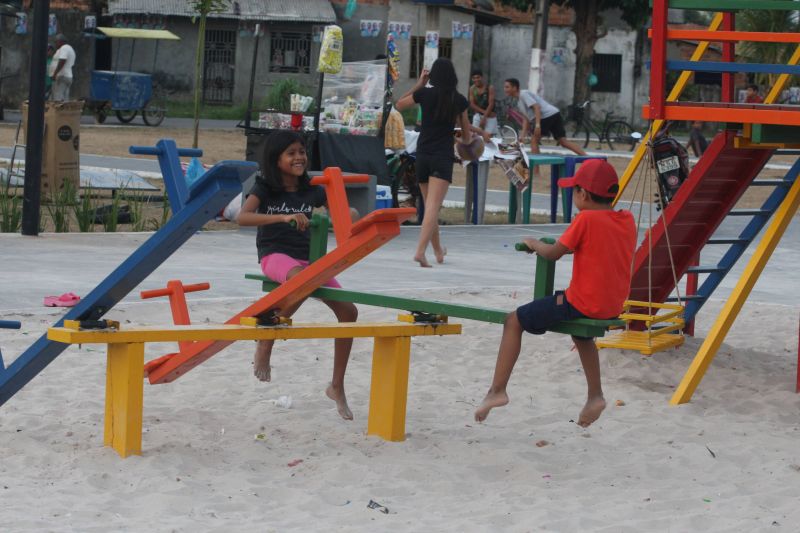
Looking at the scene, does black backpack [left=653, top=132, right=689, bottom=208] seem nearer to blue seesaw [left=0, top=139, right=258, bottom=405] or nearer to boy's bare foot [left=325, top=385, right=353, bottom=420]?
boy's bare foot [left=325, top=385, right=353, bottom=420]

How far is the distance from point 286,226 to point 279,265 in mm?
196

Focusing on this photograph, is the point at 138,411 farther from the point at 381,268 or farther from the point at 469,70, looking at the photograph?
the point at 469,70

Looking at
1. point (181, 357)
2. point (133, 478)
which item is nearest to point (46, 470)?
point (133, 478)

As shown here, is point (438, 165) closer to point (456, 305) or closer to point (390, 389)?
point (390, 389)

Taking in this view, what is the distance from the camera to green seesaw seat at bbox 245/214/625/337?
5.48 m

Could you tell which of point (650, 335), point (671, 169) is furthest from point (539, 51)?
point (650, 335)

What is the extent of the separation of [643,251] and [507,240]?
5391mm

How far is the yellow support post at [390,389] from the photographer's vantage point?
5922 mm

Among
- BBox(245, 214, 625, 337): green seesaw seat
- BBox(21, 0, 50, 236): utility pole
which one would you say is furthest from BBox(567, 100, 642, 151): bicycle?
BBox(245, 214, 625, 337): green seesaw seat

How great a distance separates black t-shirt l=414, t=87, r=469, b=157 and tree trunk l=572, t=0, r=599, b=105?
28.4 meters

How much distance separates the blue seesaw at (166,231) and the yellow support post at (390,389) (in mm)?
→ 1133

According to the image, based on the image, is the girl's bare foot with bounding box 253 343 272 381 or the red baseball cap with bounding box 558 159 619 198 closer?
the red baseball cap with bounding box 558 159 619 198

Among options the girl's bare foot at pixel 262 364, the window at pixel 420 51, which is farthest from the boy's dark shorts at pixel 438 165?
the window at pixel 420 51

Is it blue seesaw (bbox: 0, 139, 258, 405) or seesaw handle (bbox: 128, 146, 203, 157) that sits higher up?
seesaw handle (bbox: 128, 146, 203, 157)
